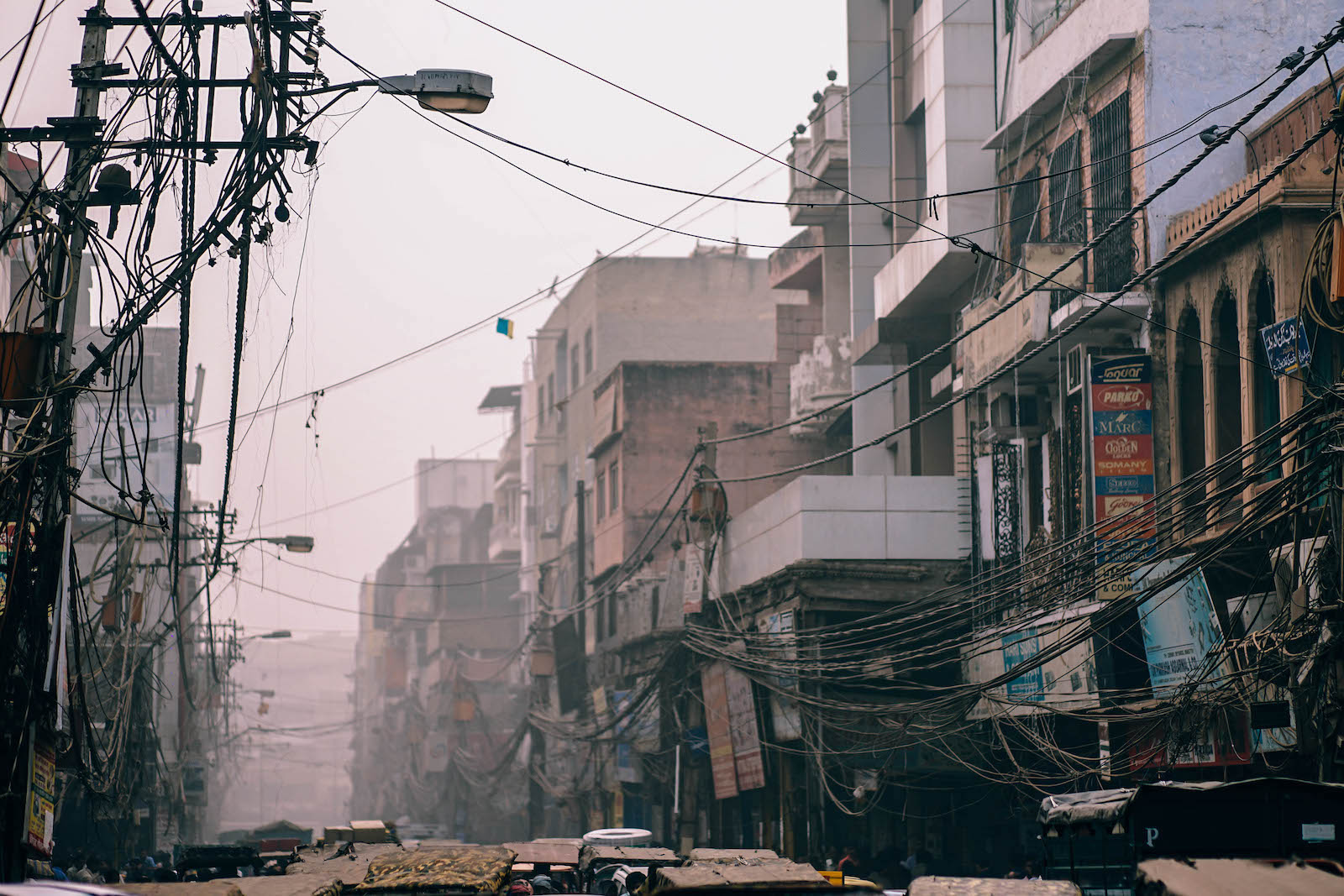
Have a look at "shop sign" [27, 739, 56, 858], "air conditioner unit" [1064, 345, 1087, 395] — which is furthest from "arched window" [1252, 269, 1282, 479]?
"shop sign" [27, 739, 56, 858]

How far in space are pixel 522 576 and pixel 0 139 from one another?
68.2 m

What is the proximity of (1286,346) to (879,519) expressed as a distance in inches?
443

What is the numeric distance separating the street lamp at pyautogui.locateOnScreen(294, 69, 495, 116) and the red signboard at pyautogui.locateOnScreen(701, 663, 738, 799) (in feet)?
63.4

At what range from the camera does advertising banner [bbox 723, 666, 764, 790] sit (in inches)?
1169

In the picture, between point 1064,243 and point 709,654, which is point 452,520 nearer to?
point 709,654

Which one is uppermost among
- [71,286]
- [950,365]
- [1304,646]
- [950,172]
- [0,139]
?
[950,172]

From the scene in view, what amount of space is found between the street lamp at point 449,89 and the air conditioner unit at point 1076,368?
1093cm

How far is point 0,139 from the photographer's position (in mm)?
13453

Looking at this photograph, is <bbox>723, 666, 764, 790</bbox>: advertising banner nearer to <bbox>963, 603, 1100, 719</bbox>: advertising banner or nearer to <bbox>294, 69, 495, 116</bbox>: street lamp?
<bbox>963, 603, 1100, 719</bbox>: advertising banner

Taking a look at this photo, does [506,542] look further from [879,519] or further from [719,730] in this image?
[879,519]

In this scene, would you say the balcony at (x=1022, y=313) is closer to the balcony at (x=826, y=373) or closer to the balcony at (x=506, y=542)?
the balcony at (x=826, y=373)

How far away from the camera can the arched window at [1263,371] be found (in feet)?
60.9

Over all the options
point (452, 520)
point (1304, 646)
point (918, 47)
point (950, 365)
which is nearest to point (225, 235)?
point (1304, 646)

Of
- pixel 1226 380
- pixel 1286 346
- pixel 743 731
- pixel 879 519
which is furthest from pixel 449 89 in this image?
pixel 743 731
